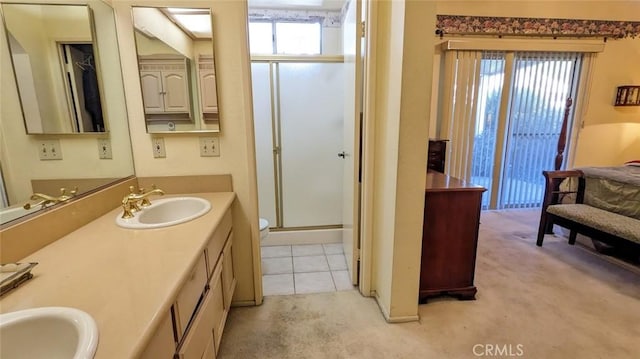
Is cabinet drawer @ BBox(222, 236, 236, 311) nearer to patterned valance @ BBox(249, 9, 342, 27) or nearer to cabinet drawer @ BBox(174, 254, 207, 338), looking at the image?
cabinet drawer @ BBox(174, 254, 207, 338)

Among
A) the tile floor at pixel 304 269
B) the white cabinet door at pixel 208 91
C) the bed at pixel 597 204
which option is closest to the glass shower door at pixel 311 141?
the tile floor at pixel 304 269

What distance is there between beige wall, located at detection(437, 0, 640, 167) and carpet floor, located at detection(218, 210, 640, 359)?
2324 millimetres

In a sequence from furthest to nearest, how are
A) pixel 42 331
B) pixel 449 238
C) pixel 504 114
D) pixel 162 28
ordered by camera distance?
pixel 504 114
pixel 449 238
pixel 162 28
pixel 42 331

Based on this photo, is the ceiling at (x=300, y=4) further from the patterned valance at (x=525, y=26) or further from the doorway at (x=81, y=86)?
the doorway at (x=81, y=86)

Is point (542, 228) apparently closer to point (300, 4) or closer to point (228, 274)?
point (228, 274)

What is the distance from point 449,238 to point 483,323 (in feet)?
1.76

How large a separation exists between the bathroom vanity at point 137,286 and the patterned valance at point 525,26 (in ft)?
11.6

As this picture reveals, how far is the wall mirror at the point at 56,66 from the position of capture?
1120 mm

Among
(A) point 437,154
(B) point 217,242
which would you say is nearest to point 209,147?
(B) point 217,242

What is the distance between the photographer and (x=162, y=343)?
2.60 ft

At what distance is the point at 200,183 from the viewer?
184cm

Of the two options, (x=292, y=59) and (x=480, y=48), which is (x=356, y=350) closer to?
(x=292, y=59)

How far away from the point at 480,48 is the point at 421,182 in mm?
2789

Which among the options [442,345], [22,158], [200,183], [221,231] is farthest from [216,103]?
[442,345]
